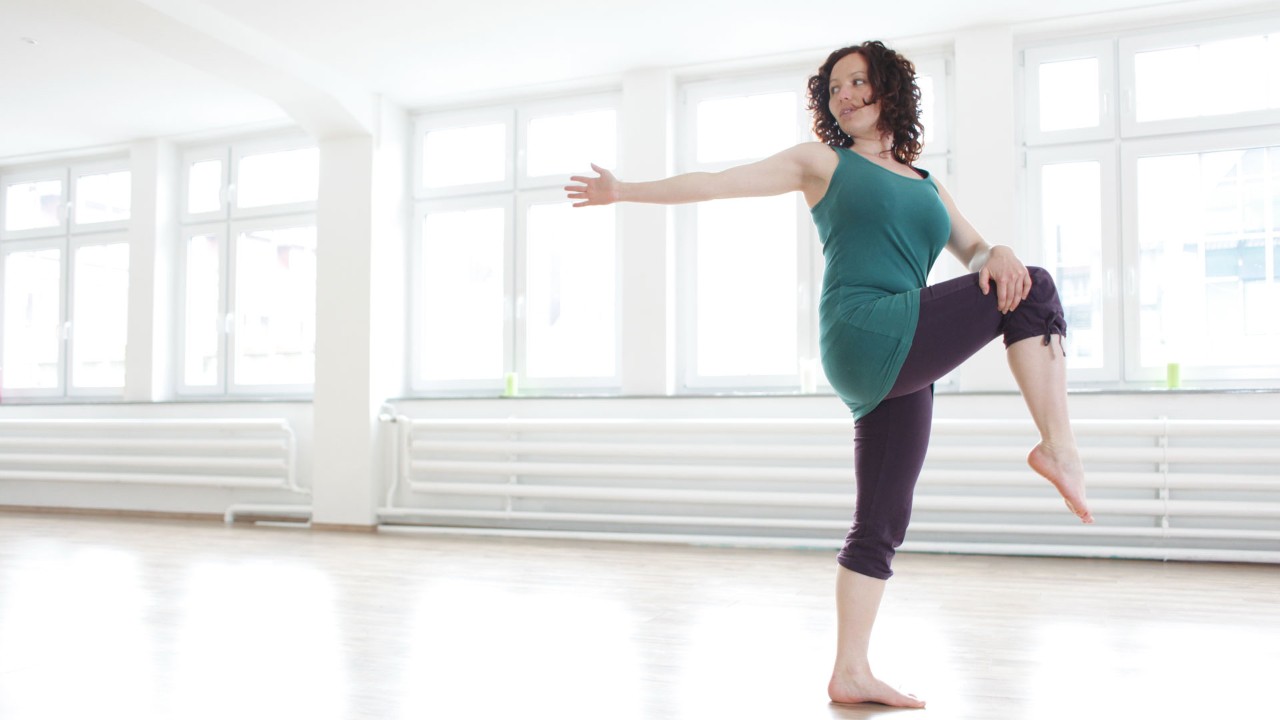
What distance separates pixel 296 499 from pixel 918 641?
→ 13.4 ft

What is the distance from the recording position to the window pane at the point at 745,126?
509cm

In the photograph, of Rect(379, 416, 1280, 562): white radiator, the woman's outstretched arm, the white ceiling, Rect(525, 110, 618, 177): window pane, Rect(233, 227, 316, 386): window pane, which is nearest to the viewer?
the woman's outstretched arm

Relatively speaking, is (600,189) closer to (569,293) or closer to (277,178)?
(569,293)

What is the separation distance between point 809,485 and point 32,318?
539 centimetres

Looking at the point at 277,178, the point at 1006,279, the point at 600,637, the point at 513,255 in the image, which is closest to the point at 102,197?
the point at 277,178

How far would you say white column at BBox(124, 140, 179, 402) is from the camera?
6.23 meters

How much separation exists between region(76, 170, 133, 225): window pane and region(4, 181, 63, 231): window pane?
192mm

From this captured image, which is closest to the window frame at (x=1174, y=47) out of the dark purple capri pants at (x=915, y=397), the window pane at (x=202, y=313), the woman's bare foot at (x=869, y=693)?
the dark purple capri pants at (x=915, y=397)

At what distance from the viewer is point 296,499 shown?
5.65m

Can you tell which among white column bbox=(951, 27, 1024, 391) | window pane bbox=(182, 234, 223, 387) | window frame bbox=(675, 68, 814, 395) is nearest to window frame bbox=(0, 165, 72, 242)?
window pane bbox=(182, 234, 223, 387)

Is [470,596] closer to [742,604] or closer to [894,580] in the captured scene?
[742,604]

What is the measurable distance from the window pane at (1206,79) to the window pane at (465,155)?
10.5 ft

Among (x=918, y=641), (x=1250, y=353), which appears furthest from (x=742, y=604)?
(x=1250, y=353)

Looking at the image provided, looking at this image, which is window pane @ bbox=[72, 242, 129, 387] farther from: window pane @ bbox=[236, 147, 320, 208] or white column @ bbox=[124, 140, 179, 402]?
window pane @ bbox=[236, 147, 320, 208]
